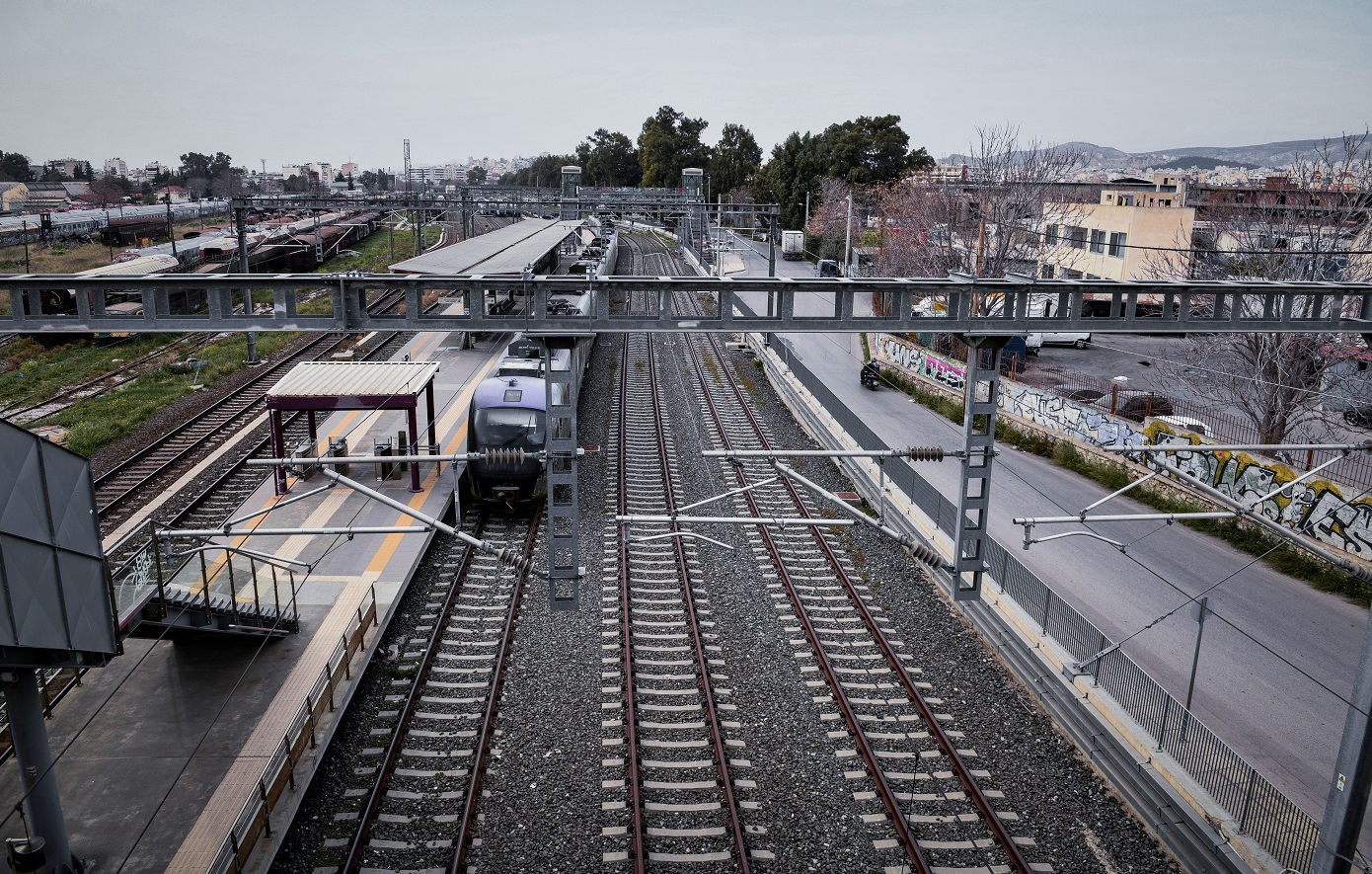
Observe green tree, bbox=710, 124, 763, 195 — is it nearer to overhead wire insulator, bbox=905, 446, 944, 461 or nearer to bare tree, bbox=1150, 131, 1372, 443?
bare tree, bbox=1150, 131, 1372, 443

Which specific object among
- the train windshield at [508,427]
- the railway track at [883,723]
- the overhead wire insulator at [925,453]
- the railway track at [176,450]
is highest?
the overhead wire insulator at [925,453]

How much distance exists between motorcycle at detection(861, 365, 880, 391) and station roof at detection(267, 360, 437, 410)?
49.5 ft

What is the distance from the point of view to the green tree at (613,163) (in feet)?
368

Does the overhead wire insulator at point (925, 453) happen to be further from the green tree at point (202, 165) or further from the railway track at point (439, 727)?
the green tree at point (202, 165)

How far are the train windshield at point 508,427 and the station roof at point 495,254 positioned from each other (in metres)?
2.84

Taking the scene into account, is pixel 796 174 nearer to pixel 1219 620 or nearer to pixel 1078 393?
pixel 1078 393

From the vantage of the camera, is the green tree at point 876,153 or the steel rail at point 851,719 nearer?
the steel rail at point 851,719

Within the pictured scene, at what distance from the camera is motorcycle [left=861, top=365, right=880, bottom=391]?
3020cm

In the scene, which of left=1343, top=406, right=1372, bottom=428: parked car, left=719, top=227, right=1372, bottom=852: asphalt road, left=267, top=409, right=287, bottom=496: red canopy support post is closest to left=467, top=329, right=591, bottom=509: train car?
left=267, top=409, right=287, bottom=496: red canopy support post

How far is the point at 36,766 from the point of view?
8.31 meters

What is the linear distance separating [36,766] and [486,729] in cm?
443

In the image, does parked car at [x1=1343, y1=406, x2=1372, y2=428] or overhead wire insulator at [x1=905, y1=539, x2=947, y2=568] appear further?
parked car at [x1=1343, y1=406, x2=1372, y2=428]

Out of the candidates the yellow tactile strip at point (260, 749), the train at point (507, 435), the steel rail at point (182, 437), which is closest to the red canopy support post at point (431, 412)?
the train at point (507, 435)

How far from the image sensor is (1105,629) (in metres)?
13.8
